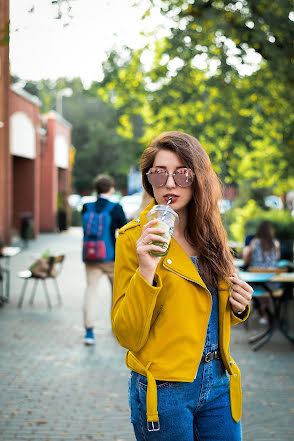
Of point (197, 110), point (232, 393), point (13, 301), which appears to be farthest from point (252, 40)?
point (232, 393)

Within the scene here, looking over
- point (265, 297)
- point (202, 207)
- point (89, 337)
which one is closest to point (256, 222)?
point (265, 297)

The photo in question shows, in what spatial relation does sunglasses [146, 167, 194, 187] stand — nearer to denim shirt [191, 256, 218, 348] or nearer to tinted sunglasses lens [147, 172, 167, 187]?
tinted sunglasses lens [147, 172, 167, 187]

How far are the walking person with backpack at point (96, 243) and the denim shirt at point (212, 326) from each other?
550 centimetres

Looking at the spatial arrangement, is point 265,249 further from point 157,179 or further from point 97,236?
point 157,179

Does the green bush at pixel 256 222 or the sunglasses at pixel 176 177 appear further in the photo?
the green bush at pixel 256 222

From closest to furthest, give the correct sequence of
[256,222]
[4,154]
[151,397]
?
[151,397], [256,222], [4,154]

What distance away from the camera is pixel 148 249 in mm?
2004

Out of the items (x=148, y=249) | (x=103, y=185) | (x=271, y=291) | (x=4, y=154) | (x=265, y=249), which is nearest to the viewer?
(x=148, y=249)

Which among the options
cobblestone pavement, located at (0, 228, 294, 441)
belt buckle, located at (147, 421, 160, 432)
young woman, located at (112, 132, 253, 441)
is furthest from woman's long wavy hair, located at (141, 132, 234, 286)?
cobblestone pavement, located at (0, 228, 294, 441)

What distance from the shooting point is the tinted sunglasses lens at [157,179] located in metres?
2.32

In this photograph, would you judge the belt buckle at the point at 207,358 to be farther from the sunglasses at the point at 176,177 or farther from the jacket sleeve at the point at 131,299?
the sunglasses at the point at 176,177

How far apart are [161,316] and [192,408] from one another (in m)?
0.36

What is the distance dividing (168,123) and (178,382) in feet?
42.0

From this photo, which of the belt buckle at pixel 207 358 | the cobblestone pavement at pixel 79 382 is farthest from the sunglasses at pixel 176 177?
the cobblestone pavement at pixel 79 382
